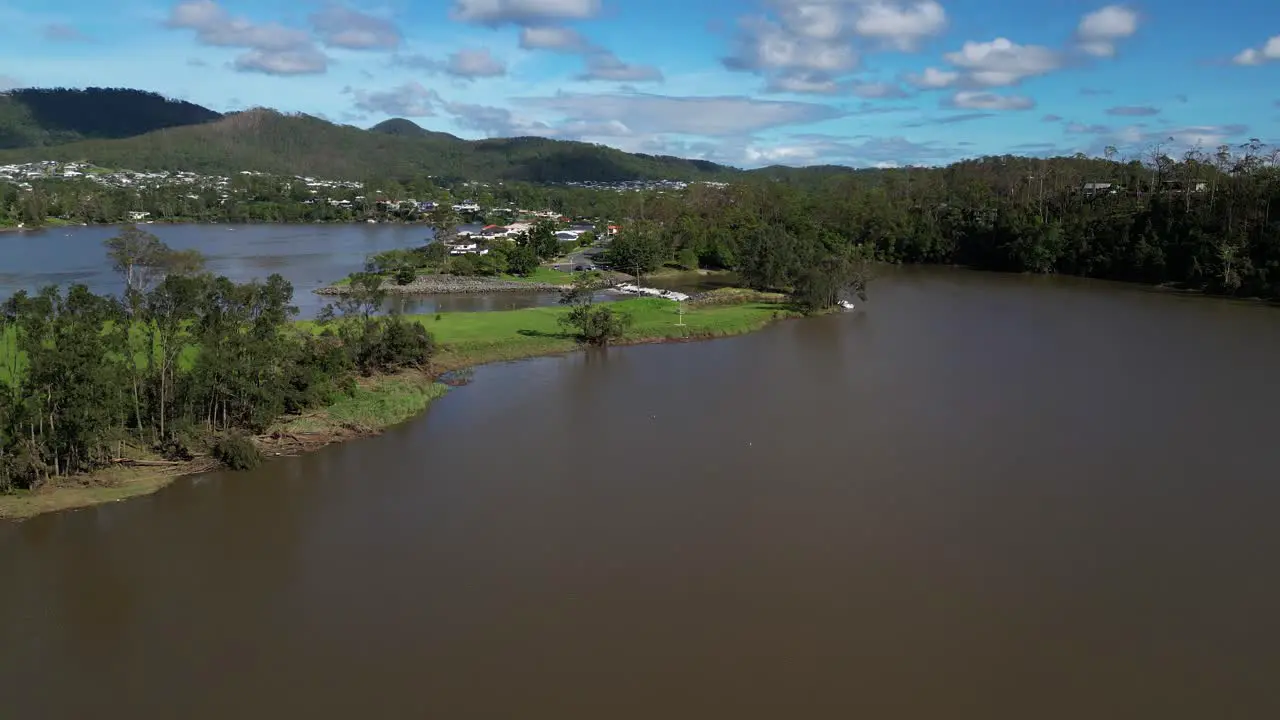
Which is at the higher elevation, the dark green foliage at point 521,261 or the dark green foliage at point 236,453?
the dark green foliage at point 521,261

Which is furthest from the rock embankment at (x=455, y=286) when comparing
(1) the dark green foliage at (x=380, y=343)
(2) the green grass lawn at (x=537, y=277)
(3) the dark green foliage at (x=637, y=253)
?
(1) the dark green foliage at (x=380, y=343)

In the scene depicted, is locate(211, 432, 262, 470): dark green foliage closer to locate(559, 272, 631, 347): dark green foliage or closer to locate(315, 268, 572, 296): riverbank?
locate(559, 272, 631, 347): dark green foliage

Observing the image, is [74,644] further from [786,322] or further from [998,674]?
[786,322]

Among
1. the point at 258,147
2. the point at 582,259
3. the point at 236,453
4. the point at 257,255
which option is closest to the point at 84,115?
the point at 258,147

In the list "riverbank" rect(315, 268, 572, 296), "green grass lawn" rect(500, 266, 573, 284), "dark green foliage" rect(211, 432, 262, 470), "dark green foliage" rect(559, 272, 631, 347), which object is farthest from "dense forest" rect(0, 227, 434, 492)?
"green grass lawn" rect(500, 266, 573, 284)

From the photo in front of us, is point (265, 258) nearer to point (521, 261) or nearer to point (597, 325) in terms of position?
point (521, 261)

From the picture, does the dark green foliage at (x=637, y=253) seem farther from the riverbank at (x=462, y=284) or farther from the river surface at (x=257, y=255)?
the river surface at (x=257, y=255)
